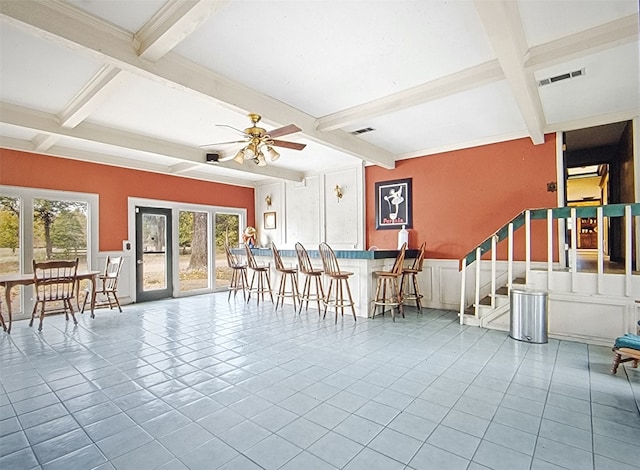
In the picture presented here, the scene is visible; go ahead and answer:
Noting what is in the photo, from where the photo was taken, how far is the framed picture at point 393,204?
20.6 ft

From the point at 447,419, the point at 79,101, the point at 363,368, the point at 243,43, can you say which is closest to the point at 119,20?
the point at 243,43

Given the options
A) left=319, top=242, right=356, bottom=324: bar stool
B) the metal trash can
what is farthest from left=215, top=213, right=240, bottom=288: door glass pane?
the metal trash can

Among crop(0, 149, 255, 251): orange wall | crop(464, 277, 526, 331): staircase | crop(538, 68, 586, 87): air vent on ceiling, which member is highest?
crop(538, 68, 586, 87): air vent on ceiling

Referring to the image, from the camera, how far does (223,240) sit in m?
8.24

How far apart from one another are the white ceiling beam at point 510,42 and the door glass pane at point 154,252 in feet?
22.4

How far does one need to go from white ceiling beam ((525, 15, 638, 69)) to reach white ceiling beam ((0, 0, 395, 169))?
2582 millimetres

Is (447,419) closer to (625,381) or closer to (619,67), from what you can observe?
(625,381)

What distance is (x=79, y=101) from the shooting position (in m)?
3.66

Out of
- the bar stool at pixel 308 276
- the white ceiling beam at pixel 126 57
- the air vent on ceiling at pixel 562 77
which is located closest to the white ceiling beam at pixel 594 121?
the air vent on ceiling at pixel 562 77

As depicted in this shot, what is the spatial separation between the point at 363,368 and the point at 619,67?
3948mm

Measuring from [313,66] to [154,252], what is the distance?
18.5 feet

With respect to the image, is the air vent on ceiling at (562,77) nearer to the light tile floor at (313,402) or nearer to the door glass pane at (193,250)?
the light tile floor at (313,402)

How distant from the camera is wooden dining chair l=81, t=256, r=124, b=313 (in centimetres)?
564

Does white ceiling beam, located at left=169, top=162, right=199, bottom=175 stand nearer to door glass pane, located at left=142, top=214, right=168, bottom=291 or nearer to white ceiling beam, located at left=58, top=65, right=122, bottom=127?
door glass pane, located at left=142, top=214, right=168, bottom=291
